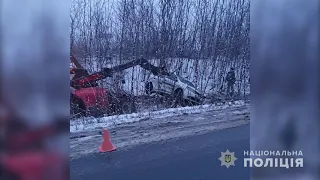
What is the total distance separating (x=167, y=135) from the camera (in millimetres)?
2795

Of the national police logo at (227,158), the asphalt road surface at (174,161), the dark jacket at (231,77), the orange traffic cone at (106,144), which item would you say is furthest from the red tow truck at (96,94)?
the national police logo at (227,158)

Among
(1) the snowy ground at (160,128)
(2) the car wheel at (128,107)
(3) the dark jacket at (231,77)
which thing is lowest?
(1) the snowy ground at (160,128)

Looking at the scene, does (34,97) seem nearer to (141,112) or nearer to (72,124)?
(72,124)

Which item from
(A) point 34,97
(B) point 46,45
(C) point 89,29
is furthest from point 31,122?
(C) point 89,29

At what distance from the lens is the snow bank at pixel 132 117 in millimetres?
2746

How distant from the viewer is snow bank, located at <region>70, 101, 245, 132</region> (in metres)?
2.75

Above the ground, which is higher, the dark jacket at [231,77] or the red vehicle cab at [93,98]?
the dark jacket at [231,77]

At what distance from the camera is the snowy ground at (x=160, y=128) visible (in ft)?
9.04

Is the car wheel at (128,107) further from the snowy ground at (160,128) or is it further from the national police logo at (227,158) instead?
the national police logo at (227,158)

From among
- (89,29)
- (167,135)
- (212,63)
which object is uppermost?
(89,29)

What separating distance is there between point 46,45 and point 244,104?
1.11 metres

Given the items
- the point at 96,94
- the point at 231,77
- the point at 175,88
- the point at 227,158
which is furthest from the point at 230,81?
the point at 96,94

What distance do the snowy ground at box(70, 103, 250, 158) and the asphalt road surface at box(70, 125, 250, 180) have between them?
0.03 m

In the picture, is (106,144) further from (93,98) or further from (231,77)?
(231,77)
